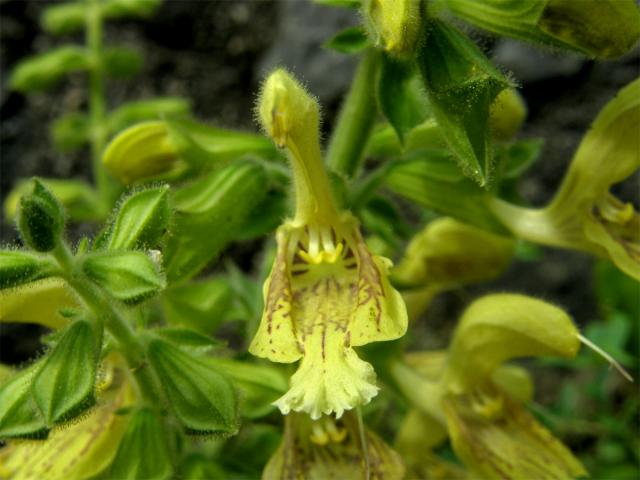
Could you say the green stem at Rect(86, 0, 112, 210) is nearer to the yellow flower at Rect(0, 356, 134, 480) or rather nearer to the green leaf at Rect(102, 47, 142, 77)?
the green leaf at Rect(102, 47, 142, 77)

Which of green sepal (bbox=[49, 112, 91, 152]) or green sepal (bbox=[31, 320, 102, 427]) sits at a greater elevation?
green sepal (bbox=[31, 320, 102, 427])

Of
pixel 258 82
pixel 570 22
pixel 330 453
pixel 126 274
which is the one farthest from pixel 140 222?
pixel 258 82

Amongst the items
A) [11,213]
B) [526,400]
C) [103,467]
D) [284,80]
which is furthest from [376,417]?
[11,213]

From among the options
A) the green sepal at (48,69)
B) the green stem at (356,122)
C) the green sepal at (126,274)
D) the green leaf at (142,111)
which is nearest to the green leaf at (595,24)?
the green stem at (356,122)

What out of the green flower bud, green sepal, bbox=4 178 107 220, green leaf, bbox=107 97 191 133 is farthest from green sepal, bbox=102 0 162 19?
the green flower bud

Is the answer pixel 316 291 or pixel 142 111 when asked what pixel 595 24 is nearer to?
pixel 316 291

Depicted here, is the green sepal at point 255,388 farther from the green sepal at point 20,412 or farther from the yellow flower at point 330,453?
the green sepal at point 20,412
